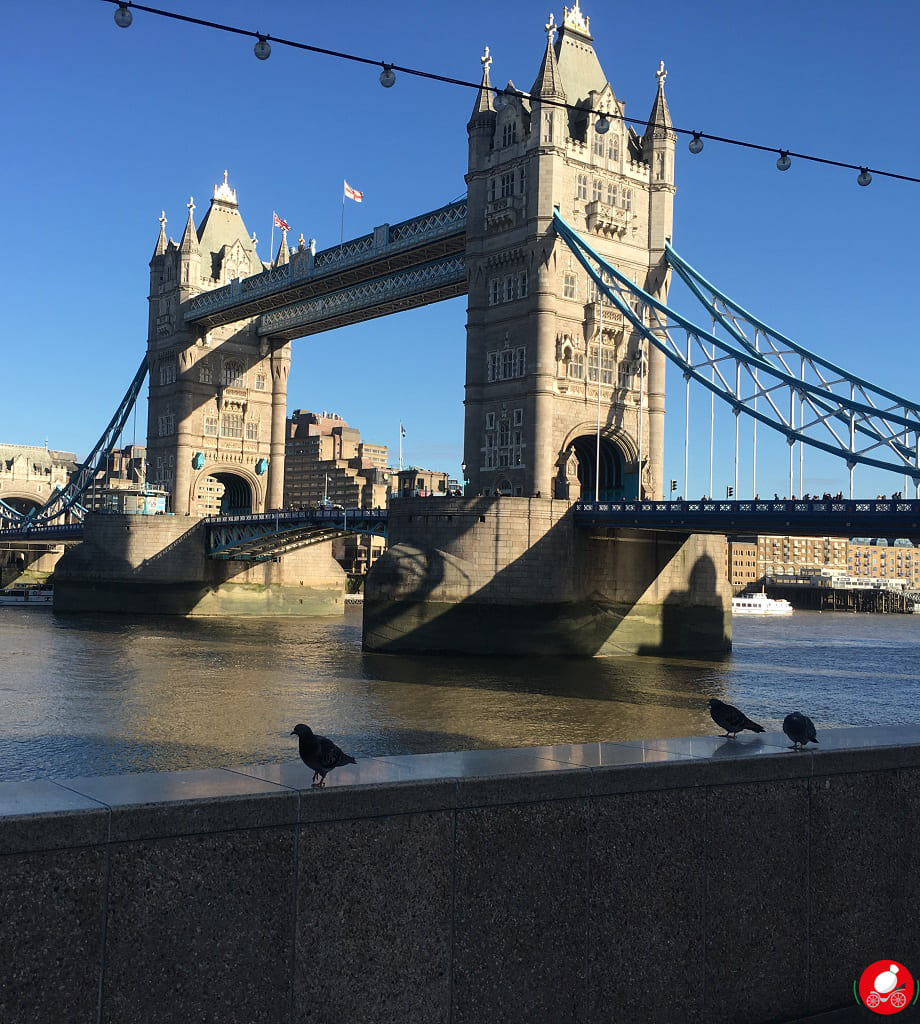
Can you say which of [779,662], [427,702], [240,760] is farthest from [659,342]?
[240,760]

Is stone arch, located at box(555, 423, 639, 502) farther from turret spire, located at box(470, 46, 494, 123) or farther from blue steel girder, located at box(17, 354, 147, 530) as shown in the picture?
blue steel girder, located at box(17, 354, 147, 530)

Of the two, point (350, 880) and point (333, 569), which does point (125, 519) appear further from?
point (350, 880)

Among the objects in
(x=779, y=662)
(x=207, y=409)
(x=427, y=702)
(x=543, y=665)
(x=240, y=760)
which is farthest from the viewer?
(x=207, y=409)

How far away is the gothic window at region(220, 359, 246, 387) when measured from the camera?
7456cm

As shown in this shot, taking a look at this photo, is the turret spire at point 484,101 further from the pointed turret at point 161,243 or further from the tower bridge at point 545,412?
the pointed turret at point 161,243

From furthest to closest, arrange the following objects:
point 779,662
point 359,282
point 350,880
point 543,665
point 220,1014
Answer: point 359,282
point 779,662
point 543,665
point 350,880
point 220,1014

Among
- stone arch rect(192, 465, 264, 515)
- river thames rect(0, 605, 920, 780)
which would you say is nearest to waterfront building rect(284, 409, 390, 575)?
stone arch rect(192, 465, 264, 515)

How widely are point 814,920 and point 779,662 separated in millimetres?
40607

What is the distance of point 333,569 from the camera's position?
76.2m

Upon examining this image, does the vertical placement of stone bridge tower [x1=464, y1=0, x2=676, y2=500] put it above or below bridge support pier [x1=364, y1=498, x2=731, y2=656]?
above

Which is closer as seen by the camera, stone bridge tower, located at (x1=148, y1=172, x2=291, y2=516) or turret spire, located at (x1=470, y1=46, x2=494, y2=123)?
turret spire, located at (x1=470, y1=46, x2=494, y2=123)

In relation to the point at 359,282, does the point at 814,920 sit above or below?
below

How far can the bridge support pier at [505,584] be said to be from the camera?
4184cm

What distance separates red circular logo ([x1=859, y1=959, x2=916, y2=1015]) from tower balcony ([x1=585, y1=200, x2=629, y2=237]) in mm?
44585
